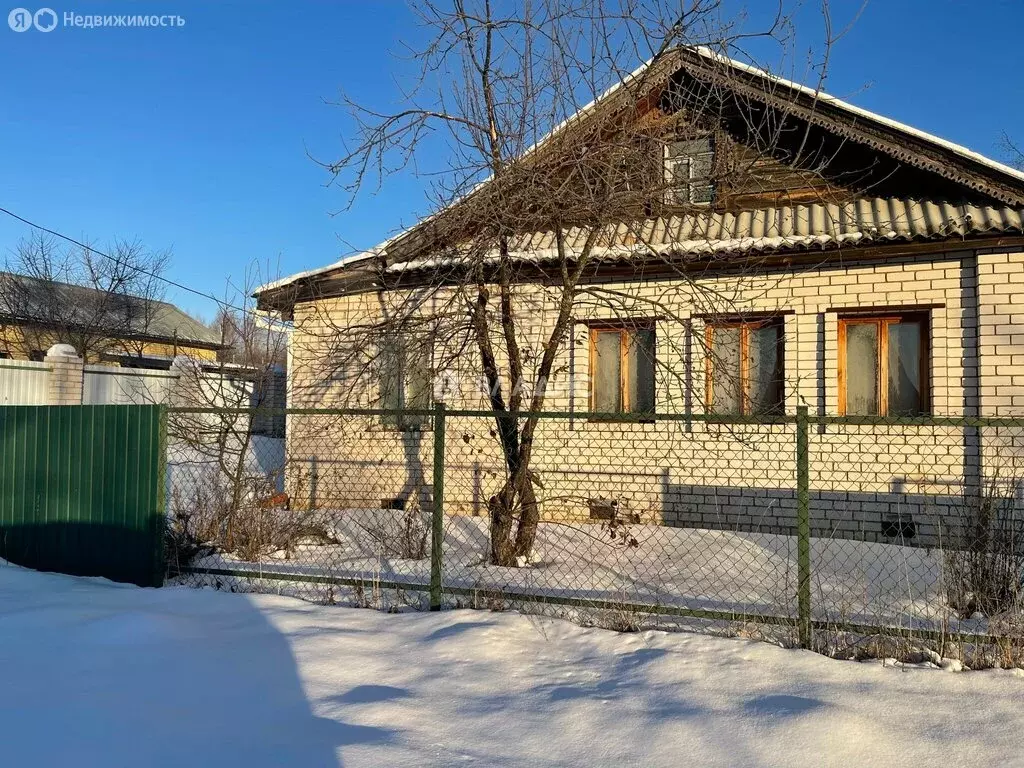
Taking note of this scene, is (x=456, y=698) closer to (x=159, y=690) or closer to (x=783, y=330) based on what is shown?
(x=159, y=690)

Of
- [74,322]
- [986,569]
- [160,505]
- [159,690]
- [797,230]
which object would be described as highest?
[74,322]

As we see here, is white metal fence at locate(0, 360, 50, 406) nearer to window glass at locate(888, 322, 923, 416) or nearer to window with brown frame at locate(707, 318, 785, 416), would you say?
window with brown frame at locate(707, 318, 785, 416)

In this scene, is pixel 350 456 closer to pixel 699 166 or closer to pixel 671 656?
pixel 699 166

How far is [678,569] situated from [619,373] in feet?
10.4

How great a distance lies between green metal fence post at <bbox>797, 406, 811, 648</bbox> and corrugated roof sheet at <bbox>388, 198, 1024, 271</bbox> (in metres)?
2.78

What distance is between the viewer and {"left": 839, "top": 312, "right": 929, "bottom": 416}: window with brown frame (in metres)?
7.30

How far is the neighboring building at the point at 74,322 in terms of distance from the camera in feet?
66.7

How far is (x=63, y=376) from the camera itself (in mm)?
12266

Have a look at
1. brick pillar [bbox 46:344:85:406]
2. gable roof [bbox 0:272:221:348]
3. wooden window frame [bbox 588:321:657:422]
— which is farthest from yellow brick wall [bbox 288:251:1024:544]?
gable roof [bbox 0:272:221:348]

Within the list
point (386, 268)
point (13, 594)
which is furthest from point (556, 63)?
point (13, 594)

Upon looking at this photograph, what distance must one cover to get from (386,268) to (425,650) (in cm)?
509

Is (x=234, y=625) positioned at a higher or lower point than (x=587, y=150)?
lower

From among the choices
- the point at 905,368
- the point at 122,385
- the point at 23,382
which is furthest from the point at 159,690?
the point at 122,385

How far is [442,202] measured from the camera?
6.01m
